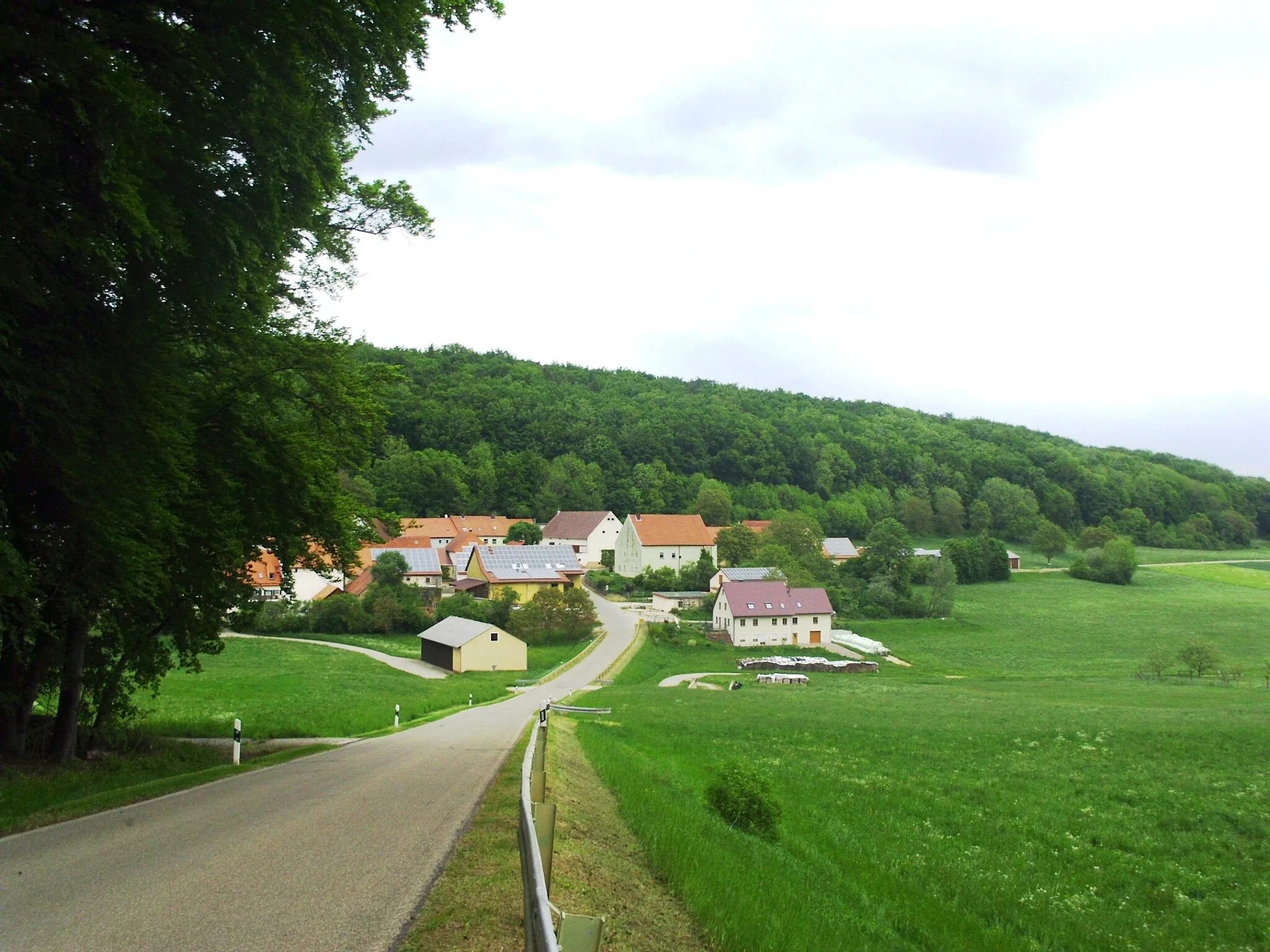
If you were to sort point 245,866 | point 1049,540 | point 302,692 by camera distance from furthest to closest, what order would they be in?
point 1049,540
point 302,692
point 245,866

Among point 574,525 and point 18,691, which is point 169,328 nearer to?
point 18,691

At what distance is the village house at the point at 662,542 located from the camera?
103 m

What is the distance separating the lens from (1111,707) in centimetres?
3359

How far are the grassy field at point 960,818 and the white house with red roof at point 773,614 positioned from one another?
2862 centimetres

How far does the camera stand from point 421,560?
8356cm

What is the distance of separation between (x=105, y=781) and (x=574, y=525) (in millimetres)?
101345

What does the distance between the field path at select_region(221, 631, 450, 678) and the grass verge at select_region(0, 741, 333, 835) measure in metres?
31.3

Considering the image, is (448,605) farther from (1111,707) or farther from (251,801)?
(251,801)

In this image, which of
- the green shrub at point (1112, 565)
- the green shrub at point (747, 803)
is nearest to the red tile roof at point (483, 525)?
the green shrub at point (1112, 565)

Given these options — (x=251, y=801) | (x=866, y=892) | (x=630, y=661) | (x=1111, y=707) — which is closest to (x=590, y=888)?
(x=866, y=892)

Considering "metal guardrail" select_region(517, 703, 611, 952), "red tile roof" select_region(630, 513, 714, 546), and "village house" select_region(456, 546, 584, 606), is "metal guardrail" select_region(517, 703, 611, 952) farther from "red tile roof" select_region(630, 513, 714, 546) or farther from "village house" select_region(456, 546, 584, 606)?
"red tile roof" select_region(630, 513, 714, 546)

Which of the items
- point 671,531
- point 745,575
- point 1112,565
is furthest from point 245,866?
point 1112,565

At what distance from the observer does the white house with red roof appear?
67.5 m

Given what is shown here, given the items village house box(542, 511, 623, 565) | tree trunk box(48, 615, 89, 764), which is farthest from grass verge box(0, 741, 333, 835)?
village house box(542, 511, 623, 565)
